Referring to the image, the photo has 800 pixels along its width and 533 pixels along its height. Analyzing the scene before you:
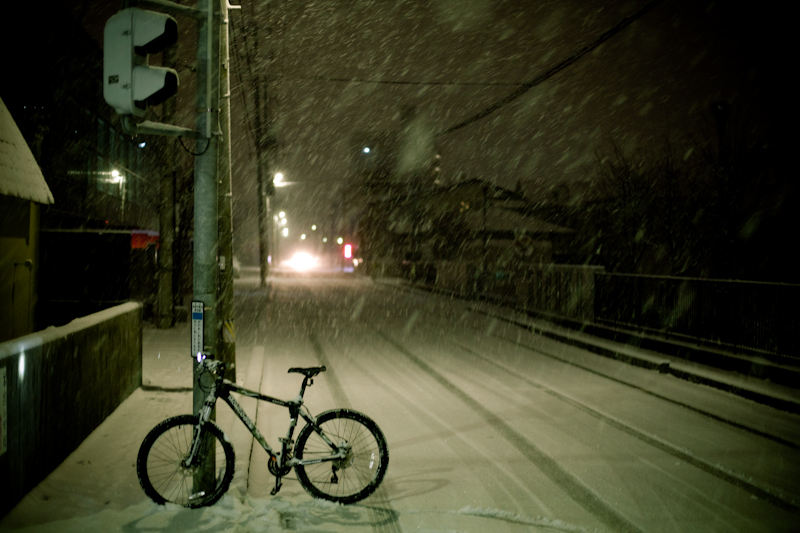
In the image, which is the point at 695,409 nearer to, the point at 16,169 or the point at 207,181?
the point at 207,181

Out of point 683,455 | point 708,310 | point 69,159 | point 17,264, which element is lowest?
point 683,455

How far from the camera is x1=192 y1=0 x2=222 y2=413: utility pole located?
16.5 ft

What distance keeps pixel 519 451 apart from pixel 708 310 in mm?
7980

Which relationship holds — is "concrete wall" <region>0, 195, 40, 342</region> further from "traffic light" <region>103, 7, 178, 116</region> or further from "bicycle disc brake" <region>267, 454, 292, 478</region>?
"bicycle disc brake" <region>267, 454, 292, 478</region>

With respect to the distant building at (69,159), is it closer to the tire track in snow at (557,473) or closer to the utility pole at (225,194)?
the utility pole at (225,194)

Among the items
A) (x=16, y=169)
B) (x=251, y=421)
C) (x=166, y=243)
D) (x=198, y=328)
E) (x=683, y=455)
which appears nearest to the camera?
(x=251, y=421)

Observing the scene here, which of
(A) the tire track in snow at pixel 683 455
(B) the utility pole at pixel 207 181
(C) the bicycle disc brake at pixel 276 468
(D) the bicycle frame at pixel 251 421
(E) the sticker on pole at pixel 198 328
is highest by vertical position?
(B) the utility pole at pixel 207 181

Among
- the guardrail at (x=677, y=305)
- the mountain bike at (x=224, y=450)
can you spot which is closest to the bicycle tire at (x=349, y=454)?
the mountain bike at (x=224, y=450)

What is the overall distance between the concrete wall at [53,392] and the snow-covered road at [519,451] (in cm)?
56

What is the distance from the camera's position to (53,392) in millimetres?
5699

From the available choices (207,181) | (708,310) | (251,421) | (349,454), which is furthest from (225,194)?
(708,310)

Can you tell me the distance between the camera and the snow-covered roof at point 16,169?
966cm

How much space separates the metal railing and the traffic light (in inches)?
417

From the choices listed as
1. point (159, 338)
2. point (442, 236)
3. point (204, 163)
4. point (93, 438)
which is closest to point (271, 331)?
point (159, 338)
